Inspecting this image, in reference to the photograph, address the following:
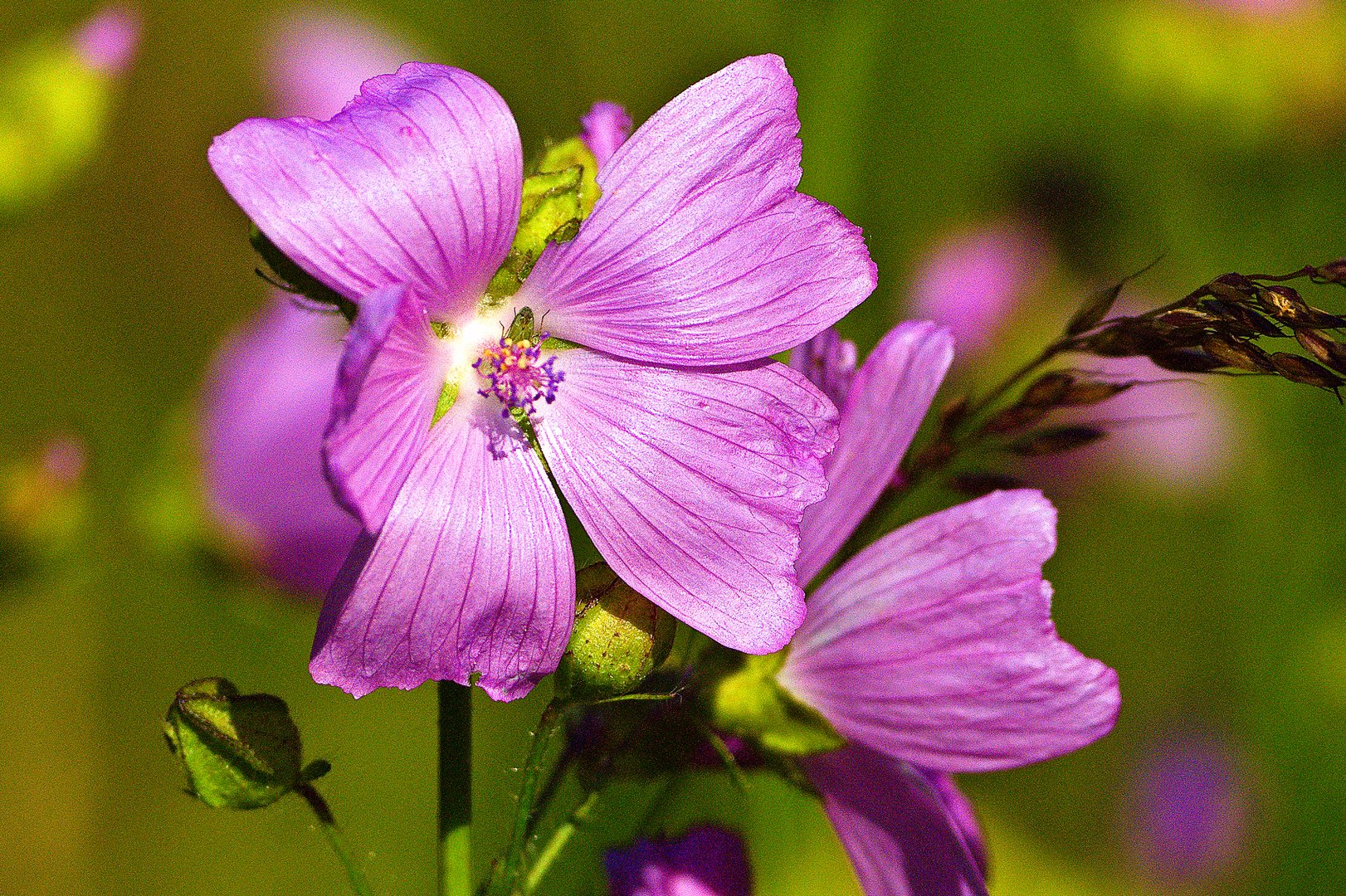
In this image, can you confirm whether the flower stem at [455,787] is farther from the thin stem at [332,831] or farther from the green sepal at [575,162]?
the green sepal at [575,162]

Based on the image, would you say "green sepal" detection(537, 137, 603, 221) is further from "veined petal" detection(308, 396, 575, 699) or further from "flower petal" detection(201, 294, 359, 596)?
"flower petal" detection(201, 294, 359, 596)

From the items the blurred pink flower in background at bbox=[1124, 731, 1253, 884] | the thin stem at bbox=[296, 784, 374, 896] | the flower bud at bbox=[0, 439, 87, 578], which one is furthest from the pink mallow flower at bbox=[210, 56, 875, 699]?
→ the blurred pink flower in background at bbox=[1124, 731, 1253, 884]

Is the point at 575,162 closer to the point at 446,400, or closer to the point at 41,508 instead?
the point at 446,400

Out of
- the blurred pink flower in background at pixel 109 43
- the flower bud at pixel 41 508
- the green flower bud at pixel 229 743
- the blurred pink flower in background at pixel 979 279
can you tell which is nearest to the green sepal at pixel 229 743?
the green flower bud at pixel 229 743

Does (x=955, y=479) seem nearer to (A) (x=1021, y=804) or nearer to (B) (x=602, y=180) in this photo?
(B) (x=602, y=180)

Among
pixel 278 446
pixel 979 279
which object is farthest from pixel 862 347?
pixel 278 446

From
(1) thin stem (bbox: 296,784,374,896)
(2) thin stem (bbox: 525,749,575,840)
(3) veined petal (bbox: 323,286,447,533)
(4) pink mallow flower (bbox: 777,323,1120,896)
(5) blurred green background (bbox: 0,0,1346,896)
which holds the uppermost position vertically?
(3) veined petal (bbox: 323,286,447,533)
